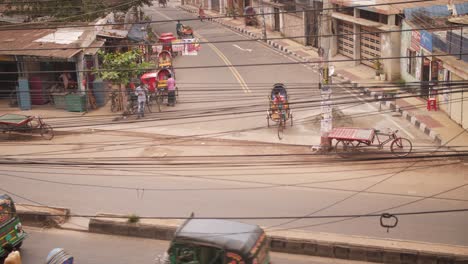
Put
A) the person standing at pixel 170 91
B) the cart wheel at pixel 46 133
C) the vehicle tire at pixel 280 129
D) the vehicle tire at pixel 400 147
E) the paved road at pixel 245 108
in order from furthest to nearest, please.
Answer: the person standing at pixel 170 91 < the cart wheel at pixel 46 133 < the paved road at pixel 245 108 < the vehicle tire at pixel 280 129 < the vehicle tire at pixel 400 147

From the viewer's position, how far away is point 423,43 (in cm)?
2270

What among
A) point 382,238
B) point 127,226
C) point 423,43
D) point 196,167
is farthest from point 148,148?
point 423,43

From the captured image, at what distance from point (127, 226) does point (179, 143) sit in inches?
254

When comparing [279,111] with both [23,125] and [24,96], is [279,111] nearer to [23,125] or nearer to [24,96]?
[23,125]

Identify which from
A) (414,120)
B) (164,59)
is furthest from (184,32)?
(414,120)

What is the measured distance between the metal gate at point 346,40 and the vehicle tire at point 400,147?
13.2 m

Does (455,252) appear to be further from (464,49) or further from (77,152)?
(77,152)

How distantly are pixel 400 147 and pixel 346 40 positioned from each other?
14.4 meters

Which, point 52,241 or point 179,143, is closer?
point 52,241

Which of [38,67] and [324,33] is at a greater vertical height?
[324,33]

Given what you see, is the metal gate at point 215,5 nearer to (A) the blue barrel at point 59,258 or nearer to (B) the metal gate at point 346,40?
(B) the metal gate at point 346,40

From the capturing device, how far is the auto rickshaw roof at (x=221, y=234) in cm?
1071

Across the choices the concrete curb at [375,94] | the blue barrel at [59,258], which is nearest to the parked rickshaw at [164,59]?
the concrete curb at [375,94]

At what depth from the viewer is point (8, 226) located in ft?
42.3
